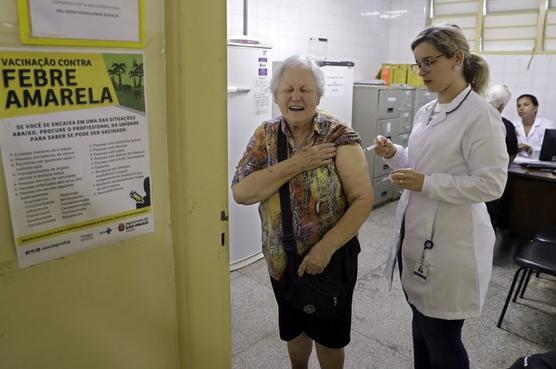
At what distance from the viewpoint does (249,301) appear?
2738 mm

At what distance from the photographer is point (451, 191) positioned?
54.4 inches

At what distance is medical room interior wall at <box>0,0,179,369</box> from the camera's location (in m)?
0.52

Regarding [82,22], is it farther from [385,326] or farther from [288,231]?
[385,326]

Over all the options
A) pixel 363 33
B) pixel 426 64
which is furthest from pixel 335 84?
pixel 426 64

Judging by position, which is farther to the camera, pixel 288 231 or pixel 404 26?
pixel 404 26

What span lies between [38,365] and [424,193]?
1.24m

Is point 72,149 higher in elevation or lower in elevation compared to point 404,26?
lower

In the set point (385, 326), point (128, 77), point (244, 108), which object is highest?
point (128, 77)

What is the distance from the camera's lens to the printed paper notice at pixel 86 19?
18.9 inches

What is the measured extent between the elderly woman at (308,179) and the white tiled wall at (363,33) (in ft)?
7.93

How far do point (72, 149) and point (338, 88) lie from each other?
12.8 ft

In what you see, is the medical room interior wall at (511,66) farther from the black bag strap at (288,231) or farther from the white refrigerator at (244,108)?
the black bag strap at (288,231)

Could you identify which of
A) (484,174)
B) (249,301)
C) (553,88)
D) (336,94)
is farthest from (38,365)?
(553,88)

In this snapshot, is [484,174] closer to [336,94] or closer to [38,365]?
[38,365]
